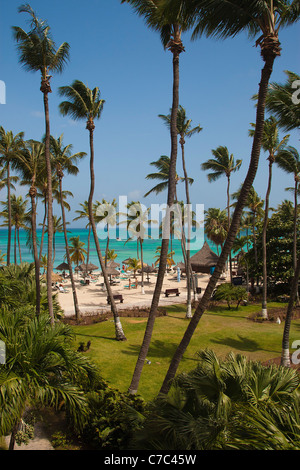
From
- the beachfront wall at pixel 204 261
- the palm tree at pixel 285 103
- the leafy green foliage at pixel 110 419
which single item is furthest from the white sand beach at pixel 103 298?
the palm tree at pixel 285 103

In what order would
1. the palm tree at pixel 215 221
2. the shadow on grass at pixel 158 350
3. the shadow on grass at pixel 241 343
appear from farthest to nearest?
the palm tree at pixel 215 221 → the shadow on grass at pixel 241 343 → the shadow on grass at pixel 158 350

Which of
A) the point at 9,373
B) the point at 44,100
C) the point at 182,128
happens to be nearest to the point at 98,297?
the point at 182,128

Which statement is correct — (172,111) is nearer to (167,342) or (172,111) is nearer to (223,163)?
(167,342)

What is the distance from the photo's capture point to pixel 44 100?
1368 centimetres

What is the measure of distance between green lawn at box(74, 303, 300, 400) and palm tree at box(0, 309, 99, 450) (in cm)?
452

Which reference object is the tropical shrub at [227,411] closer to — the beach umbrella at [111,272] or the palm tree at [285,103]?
the palm tree at [285,103]

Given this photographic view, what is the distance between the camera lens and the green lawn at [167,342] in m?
11.9

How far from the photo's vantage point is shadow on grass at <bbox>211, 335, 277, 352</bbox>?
14.6 m

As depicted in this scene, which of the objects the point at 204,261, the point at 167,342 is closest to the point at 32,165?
the point at 167,342

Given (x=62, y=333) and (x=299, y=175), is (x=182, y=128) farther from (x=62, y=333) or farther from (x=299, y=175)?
(x=62, y=333)

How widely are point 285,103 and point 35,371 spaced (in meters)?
12.3

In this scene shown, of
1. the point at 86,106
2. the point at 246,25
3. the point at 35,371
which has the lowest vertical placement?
the point at 35,371

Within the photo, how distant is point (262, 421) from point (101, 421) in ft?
15.8

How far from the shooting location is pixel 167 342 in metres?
15.7
